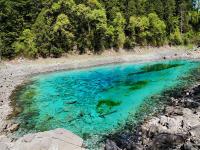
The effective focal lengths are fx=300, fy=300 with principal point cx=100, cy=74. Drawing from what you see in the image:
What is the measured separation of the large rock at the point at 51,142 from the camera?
1936 centimetres

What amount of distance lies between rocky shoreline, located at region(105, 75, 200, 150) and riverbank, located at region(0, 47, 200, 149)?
1571 cm

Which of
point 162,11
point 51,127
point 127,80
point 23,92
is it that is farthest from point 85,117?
point 162,11

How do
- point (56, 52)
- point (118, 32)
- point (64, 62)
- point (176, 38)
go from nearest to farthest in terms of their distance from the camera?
point (64, 62), point (56, 52), point (118, 32), point (176, 38)

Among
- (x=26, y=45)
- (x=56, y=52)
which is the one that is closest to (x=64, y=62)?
(x=56, y=52)

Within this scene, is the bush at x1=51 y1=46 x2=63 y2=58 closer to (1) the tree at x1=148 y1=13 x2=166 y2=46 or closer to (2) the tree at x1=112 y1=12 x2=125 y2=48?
(2) the tree at x1=112 y1=12 x2=125 y2=48

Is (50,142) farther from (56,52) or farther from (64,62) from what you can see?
(56,52)

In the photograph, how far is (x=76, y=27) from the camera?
A: 76.3m

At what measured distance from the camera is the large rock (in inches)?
762

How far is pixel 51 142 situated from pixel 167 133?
8.39 meters

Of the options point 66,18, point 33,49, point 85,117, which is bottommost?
point 85,117

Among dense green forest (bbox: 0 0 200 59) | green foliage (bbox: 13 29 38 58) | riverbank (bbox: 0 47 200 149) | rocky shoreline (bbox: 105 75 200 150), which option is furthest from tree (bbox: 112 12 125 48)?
rocky shoreline (bbox: 105 75 200 150)

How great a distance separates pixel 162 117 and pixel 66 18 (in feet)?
173

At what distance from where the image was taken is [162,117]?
26.1 m

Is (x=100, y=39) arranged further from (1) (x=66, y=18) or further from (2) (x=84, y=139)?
(2) (x=84, y=139)
